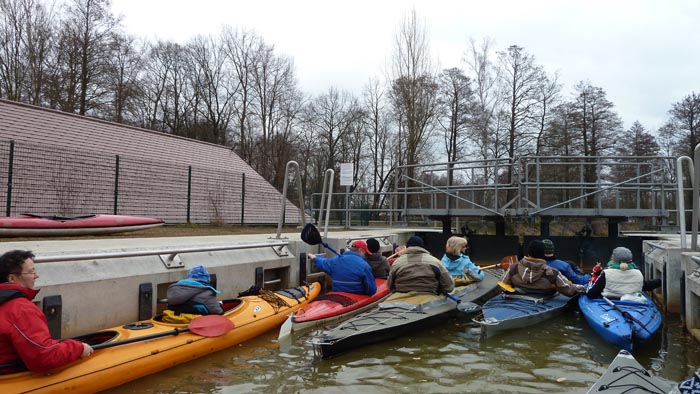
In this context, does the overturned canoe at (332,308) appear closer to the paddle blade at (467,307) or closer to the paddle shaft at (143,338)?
the paddle blade at (467,307)

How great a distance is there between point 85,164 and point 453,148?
20.3 meters

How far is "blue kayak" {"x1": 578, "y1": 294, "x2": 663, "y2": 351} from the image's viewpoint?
592 cm

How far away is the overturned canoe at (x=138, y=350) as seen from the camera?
4112 millimetres

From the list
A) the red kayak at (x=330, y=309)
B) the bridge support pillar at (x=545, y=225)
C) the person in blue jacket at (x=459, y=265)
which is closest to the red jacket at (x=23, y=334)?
the red kayak at (x=330, y=309)

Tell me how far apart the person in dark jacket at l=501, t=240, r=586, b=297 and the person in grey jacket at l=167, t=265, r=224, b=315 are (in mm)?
4824

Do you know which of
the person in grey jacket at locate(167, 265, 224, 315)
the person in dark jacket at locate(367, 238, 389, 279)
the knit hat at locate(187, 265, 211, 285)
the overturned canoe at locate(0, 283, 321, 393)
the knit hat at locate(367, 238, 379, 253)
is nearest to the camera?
the overturned canoe at locate(0, 283, 321, 393)

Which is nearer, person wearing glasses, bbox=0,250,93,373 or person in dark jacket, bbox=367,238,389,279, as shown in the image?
person wearing glasses, bbox=0,250,93,373

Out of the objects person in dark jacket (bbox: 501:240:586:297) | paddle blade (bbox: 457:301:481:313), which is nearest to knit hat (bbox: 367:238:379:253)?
paddle blade (bbox: 457:301:481:313)

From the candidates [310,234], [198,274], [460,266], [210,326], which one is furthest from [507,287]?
[198,274]

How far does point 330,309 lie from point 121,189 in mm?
11700

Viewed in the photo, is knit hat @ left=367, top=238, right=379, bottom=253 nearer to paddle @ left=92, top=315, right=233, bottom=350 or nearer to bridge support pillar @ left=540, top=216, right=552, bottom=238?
paddle @ left=92, top=315, right=233, bottom=350

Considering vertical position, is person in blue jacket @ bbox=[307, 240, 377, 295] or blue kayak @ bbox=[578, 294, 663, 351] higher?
person in blue jacket @ bbox=[307, 240, 377, 295]

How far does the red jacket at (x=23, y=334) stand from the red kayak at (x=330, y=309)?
2959mm

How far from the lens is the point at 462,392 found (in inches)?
190
